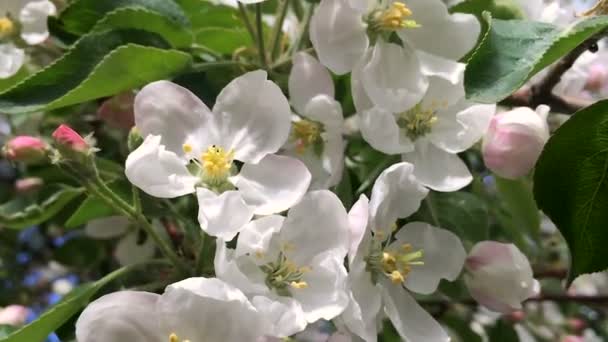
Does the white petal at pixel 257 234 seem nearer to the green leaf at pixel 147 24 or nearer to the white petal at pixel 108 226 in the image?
the green leaf at pixel 147 24

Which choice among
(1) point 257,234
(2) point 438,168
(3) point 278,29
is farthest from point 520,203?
(1) point 257,234

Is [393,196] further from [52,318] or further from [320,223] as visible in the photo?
[52,318]

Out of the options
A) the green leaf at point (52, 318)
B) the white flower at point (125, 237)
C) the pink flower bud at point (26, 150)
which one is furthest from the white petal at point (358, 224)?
the white flower at point (125, 237)

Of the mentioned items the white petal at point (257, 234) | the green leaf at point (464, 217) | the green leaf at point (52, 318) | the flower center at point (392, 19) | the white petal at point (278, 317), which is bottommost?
the green leaf at point (464, 217)

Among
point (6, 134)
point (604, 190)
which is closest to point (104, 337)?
point (604, 190)

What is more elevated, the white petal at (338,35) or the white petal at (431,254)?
the white petal at (338,35)

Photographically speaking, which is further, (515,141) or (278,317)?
(515,141)
